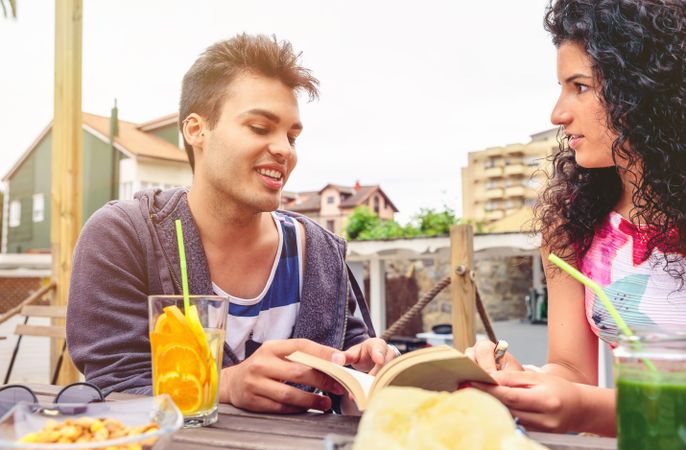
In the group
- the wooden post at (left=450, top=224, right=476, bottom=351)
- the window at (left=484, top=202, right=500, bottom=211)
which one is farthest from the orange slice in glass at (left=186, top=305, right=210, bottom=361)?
the window at (left=484, top=202, right=500, bottom=211)

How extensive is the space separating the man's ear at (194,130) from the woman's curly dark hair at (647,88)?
1.09m

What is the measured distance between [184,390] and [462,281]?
10.5 feet

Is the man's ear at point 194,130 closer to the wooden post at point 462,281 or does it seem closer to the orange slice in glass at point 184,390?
the orange slice in glass at point 184,390

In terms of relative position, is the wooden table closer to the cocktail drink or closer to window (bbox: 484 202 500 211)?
the cocktail drink

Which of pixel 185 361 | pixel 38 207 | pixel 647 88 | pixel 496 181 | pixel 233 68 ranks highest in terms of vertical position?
pixel 496 181

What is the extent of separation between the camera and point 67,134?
405 centimetres

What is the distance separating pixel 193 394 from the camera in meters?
1.09

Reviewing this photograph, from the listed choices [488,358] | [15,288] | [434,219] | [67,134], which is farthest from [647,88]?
[15,288]

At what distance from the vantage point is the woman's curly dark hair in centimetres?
157

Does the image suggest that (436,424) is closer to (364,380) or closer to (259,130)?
(364,380)

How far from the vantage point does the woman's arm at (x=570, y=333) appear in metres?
1.67

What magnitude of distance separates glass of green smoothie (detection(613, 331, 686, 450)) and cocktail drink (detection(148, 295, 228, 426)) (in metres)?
0.68

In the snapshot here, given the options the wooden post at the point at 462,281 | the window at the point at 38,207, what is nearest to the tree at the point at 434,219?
the wooden post at the point at 462,281

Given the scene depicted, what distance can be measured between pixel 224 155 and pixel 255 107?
0.55ft
